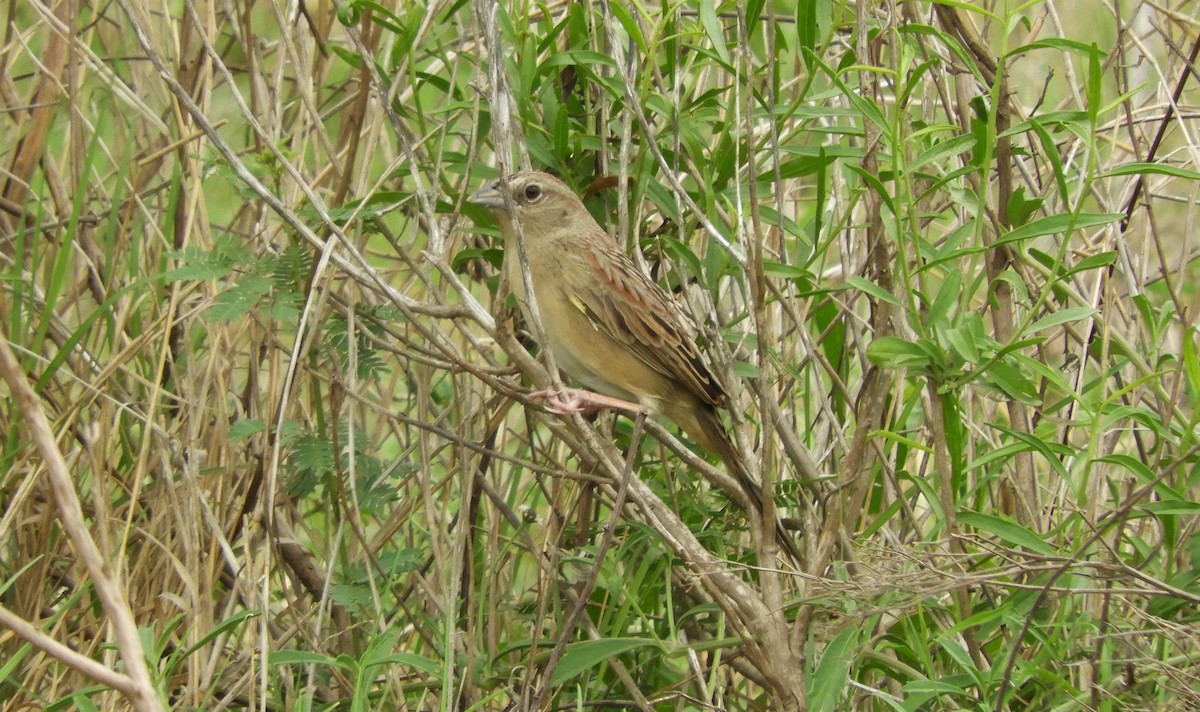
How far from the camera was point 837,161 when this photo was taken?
154 inches

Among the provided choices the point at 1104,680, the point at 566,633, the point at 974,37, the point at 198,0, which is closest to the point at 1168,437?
the point at 1104,680

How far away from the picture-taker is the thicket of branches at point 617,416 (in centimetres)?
317

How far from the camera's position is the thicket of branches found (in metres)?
3.17

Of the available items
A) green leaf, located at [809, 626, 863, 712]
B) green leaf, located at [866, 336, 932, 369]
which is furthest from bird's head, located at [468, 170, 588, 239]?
green leaf, located at [809, 626, 863, 712]

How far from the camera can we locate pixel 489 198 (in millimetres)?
3768

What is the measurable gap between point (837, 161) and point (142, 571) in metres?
2.37

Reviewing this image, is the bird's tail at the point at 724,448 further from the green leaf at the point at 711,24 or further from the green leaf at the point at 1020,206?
the green leaf at the point at 711,24

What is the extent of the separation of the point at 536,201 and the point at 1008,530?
180cm

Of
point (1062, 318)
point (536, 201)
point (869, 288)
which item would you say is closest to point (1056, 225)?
point (1062, 318)

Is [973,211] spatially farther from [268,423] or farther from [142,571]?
[142,571]

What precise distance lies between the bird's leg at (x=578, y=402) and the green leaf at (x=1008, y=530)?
0.86m

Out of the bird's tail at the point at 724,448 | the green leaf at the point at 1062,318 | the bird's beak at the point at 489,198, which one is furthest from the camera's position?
the bird's beak at the point at 489,198

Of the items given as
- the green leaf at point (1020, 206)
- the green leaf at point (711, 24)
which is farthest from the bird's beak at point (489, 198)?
the green leaf at point (1020, 206)

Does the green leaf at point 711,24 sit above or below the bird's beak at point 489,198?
above
